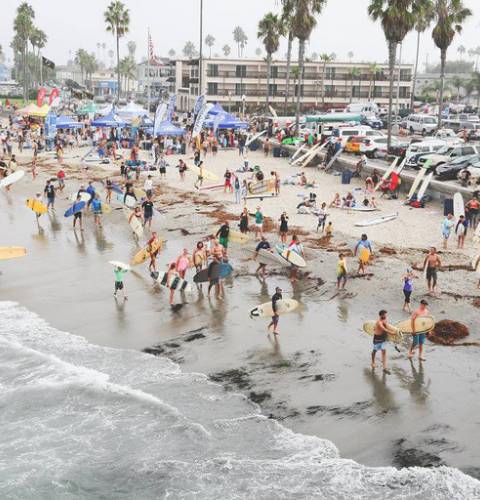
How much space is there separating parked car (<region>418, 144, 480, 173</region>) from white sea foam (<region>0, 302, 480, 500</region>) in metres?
22.4

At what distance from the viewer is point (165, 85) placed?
108750 millimetres

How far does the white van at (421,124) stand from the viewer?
175 ft

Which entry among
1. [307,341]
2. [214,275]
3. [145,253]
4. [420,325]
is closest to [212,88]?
[145,253]

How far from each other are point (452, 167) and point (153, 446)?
2297 centimetres

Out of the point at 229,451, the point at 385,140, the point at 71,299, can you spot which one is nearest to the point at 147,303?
the point at 71,299

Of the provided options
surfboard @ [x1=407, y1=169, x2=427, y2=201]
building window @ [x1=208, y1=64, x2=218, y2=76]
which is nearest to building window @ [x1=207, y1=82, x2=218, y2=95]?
building window @ [x1=208, y1=64, x2=218, y2=76]

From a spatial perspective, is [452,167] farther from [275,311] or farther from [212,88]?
[212,88]

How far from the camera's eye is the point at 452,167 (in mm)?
29438

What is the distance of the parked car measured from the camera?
31.6 meters

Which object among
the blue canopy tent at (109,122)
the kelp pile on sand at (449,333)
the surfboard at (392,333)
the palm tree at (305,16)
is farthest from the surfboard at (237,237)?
the palm tree at (305,16)

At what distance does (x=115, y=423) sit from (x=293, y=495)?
11.8 feet

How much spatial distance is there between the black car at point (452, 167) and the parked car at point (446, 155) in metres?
1.17

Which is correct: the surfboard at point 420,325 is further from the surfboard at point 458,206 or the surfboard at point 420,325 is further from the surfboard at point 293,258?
the surfboard at point 458,206

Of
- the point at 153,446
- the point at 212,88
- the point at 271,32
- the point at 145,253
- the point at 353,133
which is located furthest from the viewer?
the point at 212,88
